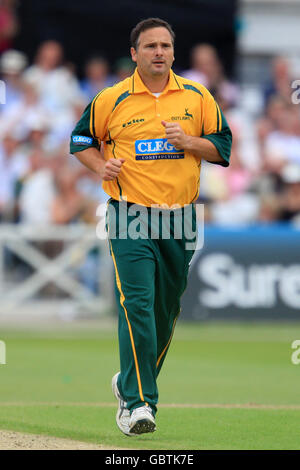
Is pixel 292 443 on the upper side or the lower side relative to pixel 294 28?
lower

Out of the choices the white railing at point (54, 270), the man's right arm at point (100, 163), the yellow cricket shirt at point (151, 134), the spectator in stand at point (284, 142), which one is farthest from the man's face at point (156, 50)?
the spectator in stand at point (284, 142)

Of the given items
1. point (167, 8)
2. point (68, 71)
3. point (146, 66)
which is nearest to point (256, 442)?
point (146, 66)

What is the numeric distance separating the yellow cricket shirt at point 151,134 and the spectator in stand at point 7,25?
12144 millimetres

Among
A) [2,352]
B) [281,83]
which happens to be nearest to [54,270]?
[2,352]

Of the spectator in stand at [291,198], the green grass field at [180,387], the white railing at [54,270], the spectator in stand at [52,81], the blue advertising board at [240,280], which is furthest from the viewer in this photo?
the spectator in stand at [52,81]

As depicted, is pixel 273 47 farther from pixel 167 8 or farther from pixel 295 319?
pixel 295 319

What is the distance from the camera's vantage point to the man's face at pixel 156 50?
22.7 feet

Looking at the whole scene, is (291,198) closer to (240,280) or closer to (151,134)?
(240,280)

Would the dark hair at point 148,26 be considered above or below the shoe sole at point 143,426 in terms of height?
above

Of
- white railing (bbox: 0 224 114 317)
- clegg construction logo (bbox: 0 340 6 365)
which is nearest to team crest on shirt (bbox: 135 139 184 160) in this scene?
clegg construction logo (bbox: 0 340 6 365)

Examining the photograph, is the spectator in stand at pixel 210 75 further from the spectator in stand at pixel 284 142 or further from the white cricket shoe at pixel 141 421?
the white cricket shoe at pixel 141 421

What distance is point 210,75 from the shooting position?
18719 millimetres

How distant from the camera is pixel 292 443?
6.52m
